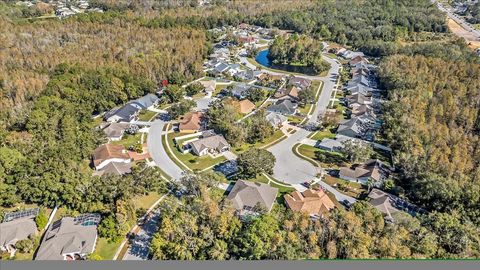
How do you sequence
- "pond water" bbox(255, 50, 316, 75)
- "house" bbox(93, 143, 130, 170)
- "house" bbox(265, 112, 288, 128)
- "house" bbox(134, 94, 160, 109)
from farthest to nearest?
"pond water" bbox(255, 50, 316, 75) → "house" bbox(134, 94, 160, 109) → "house" bbox(265, 112, 288, 128) → "house" bbox(93, 143, 130, 170)

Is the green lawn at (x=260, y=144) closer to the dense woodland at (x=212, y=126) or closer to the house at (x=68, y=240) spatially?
the dense woodland at (x=212, y=126)

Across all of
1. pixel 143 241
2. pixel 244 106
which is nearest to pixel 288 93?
pixel 244 106

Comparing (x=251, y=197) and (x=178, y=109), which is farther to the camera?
(x=178, y=109)

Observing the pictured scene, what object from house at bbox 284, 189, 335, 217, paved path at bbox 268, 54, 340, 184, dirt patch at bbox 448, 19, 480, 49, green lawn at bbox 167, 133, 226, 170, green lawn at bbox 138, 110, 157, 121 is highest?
dirt patch at bbox 448, 19, 480, 49

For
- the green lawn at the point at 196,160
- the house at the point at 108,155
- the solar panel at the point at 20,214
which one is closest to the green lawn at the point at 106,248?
the solar panel at the point at 20,214

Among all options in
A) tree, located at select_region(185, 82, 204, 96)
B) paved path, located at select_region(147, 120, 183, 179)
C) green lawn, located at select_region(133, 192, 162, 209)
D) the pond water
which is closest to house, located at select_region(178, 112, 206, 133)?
paved path, located at select_region(147, 120, 183, 179)

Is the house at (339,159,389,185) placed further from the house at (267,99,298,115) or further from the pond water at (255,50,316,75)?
the pond water at (255,50,316,75)

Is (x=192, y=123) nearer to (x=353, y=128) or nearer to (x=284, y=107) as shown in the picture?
(x=284, y=107)
